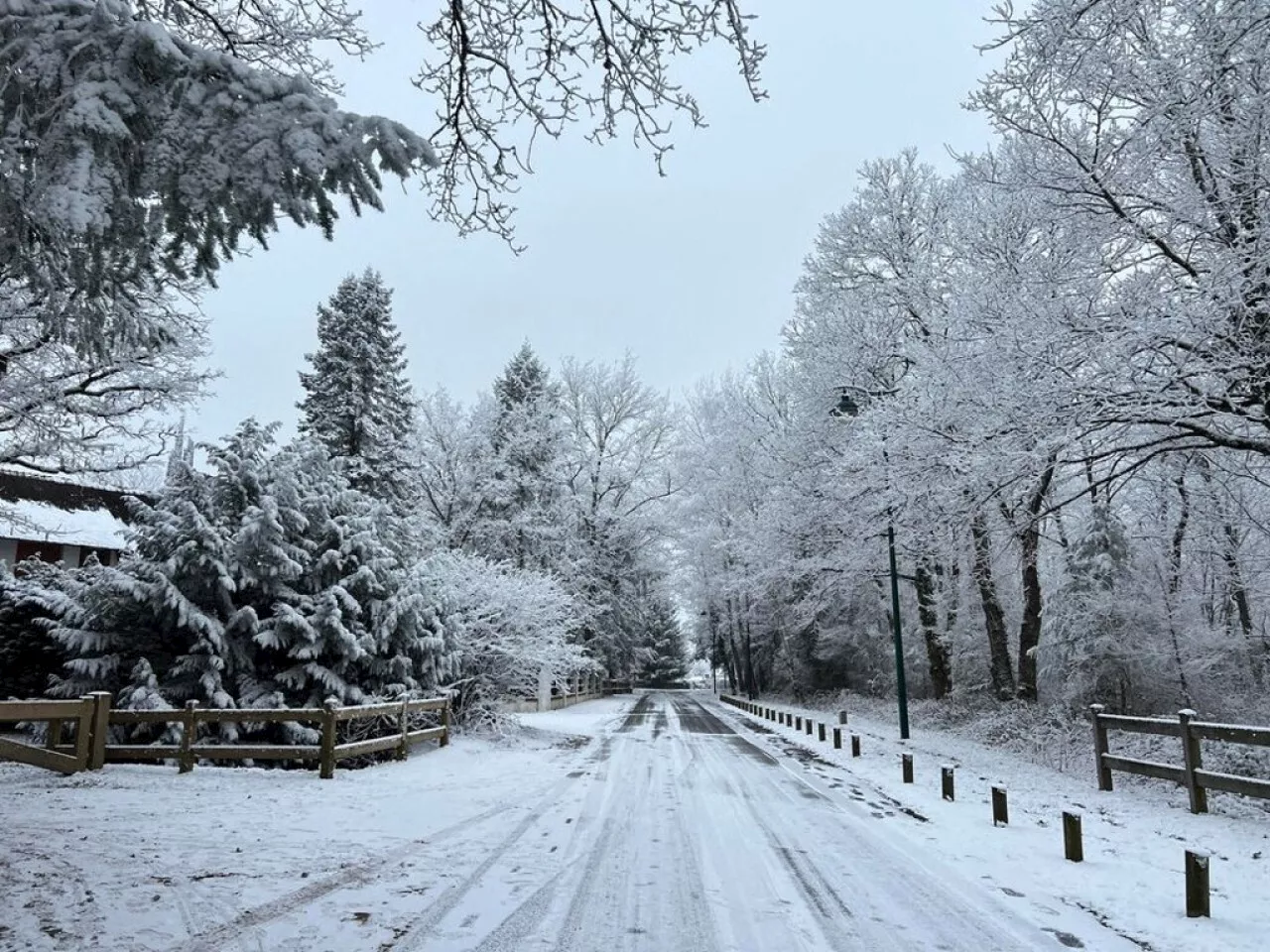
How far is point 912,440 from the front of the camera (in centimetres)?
1383

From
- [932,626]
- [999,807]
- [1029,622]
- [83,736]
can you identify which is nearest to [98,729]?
[83,736]

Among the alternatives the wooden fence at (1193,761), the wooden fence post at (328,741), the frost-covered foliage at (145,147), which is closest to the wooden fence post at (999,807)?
the wooden fence at (1193,761)

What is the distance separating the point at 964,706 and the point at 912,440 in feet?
37.4

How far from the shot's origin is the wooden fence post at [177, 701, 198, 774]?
35.4ft

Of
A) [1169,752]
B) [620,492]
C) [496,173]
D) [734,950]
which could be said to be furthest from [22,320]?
[620,492]

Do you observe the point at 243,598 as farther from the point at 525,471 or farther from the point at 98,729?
the point at 525,471

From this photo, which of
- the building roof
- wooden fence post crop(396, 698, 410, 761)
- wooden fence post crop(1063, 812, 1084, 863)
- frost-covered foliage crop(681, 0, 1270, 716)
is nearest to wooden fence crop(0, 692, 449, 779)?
wooden fence post crop(396, 698, 410, 761)

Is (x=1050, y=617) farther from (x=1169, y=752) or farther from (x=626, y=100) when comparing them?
(x=626, y=100)

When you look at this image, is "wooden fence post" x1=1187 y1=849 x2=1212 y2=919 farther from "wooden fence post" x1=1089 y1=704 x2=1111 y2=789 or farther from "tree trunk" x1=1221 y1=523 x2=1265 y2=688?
"tree trunk" x1=1221 y1=523 x2=1265 y2=688

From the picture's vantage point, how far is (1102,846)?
7680mm

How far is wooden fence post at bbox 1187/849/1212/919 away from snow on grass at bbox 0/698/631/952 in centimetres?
531

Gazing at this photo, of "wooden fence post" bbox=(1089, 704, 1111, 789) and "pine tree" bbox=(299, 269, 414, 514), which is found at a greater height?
"pine tree" bbox=(299, 269, 414, 514)

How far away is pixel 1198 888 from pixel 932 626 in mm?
18623

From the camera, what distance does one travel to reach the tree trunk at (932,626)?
22.7 metres
